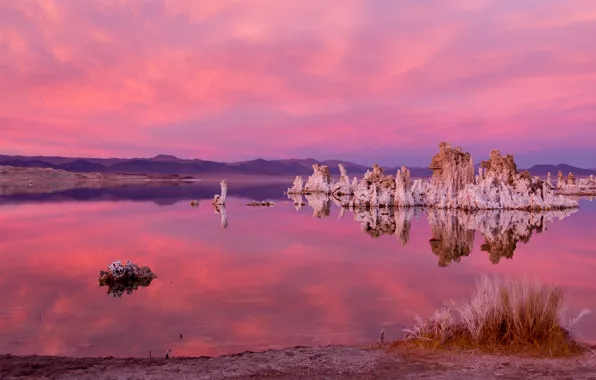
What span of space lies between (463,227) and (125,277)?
21.1m

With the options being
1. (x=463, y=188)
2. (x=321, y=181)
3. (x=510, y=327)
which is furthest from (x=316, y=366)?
(x=321, y=181)

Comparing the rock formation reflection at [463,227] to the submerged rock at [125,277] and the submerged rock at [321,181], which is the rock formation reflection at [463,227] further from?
the submerged rock at [321,181]

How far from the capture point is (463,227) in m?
30.3

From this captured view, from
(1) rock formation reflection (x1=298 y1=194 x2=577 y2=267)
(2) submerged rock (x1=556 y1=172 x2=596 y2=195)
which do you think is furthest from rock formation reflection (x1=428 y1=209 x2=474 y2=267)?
(2) submerged rock (x1=556 y1=172 x2=596 y2=195)

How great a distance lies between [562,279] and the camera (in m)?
16.6

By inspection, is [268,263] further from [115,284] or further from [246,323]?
[246,323]

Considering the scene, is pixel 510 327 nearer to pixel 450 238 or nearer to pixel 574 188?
pixel 450 238

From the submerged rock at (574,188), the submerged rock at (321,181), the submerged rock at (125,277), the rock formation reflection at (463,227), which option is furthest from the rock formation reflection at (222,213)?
the submerged rock at (574,188)

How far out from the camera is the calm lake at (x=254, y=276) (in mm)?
10250

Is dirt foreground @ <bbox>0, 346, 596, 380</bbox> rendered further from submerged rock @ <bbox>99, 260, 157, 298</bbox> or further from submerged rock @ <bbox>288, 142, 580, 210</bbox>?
submerged rock @ <bbox>288, 142, 580, 210</bbox>

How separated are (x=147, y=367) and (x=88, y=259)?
13165 millimetres

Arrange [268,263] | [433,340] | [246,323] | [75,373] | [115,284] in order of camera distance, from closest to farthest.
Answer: [75,373] < [433,340] < [246,323] < [115,284] < [268,263]

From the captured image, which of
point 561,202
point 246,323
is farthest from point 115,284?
point 561,202

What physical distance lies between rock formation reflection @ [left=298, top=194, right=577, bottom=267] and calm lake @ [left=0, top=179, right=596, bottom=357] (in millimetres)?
117
